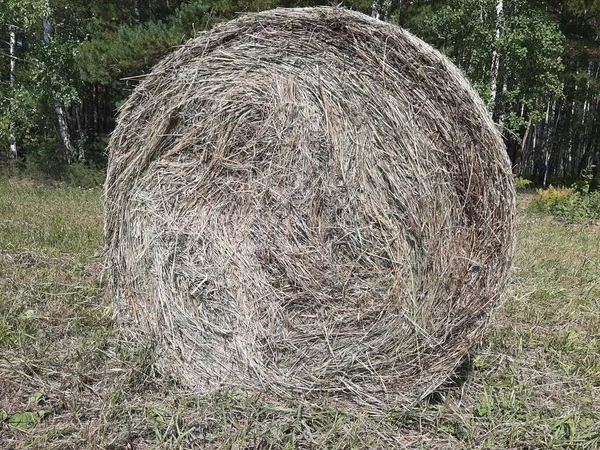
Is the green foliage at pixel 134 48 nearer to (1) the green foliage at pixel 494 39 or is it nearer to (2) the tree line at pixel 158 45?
(2) the tree line at pixel 158 45

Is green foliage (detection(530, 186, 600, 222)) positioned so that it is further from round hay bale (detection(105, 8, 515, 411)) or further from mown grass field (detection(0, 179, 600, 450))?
round hay bale (detection(105, 8, 515, 411))

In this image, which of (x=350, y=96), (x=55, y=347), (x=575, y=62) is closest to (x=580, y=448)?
(x=350, y=96)

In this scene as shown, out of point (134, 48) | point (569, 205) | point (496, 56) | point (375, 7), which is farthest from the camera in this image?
point (496, 56)

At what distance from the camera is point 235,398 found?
2.83 m

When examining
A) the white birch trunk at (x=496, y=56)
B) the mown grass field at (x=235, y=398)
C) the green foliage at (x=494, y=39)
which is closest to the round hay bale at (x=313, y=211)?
the mown grass field at (x=235, y=398)

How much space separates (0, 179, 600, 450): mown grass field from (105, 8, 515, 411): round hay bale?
202 millimetres

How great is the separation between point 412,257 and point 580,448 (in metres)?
1.21

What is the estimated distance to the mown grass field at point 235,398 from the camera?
2.52 meters

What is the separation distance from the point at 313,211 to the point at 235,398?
43.6 inches

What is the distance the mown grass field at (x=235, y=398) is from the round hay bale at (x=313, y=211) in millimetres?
202

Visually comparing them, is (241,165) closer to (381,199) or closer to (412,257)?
(381,199)

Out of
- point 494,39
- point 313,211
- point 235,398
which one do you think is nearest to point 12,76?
point 494,39

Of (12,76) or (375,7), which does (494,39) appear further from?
(12,76)

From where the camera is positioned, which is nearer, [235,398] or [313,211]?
[235,398]
